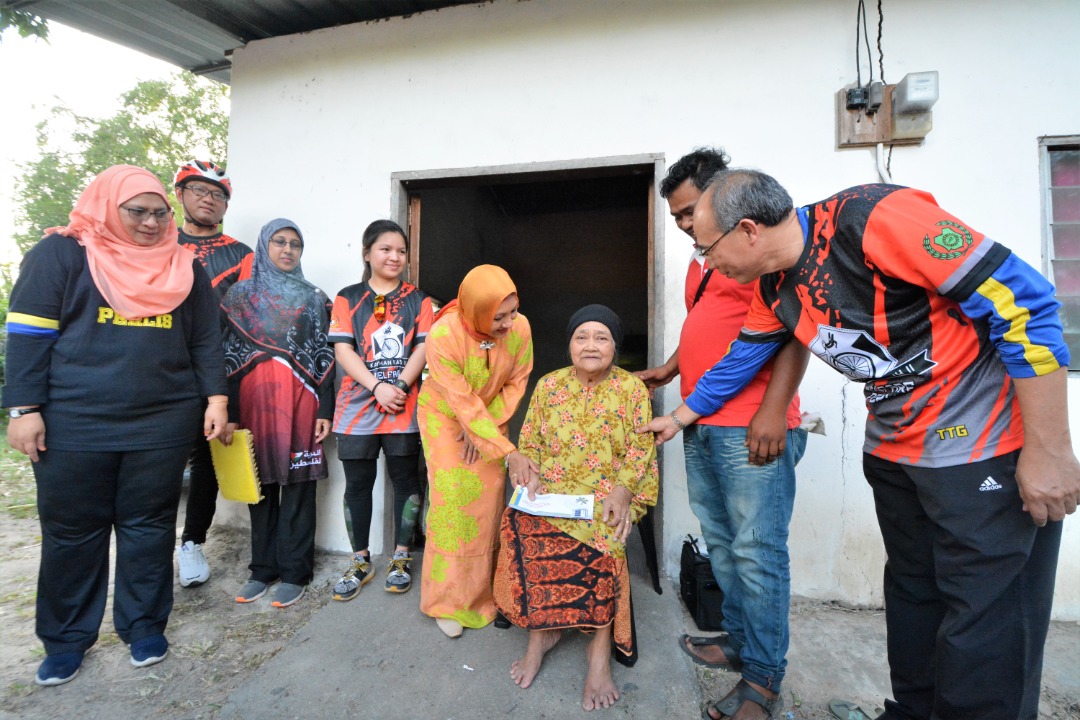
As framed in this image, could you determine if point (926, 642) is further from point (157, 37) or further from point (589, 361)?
point (157, 37)

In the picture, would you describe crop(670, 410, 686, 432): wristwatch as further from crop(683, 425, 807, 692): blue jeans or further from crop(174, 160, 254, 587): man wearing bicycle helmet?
crop(174, 160, 254, 587): man wearing bicycle helmet

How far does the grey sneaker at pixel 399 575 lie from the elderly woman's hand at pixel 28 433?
5.17 feet

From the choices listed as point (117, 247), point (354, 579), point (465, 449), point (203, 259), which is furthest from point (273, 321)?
point (354, 579)

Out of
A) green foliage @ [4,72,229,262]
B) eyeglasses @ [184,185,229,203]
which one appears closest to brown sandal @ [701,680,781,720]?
eyeglasses @ [184,185,229,203]

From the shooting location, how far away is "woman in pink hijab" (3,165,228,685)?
1887 millimetres

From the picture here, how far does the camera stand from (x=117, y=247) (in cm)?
199

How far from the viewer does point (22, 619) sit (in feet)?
8.34

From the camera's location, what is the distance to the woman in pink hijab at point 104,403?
74.3 inches

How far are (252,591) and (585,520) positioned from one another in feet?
6.44

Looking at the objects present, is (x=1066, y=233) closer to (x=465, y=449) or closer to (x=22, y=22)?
(x=465, y=449)

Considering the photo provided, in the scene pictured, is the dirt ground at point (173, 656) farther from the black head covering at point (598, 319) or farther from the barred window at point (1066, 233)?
the barred window at point (1066, 233)

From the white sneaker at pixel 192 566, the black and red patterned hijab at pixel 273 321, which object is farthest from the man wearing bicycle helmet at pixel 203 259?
the black and red patterned hijab at pixel 273 321

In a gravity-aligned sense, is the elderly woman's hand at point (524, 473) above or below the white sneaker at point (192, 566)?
above

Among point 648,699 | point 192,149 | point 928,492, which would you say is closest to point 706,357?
point 928,492
